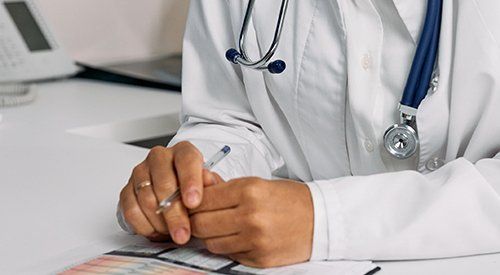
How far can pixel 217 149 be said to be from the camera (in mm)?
1233

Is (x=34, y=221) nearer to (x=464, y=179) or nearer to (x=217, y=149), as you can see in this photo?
(x=217, y=149)

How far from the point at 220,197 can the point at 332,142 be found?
1.23 ft

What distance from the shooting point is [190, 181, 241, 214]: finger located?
0.93 metres

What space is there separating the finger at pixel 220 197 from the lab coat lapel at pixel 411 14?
364 mm

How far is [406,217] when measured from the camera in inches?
37.2

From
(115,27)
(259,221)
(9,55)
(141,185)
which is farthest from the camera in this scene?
(115,27)

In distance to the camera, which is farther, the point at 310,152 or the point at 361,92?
the point at 310,152

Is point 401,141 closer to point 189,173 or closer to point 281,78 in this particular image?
point 281,78

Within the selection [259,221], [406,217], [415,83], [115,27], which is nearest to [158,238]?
[259,221]

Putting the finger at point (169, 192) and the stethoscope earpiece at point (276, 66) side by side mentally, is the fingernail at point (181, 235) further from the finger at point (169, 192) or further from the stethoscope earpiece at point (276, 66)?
the stethoscope earpiece at point (276, 66)

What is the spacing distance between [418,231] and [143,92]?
125 cm

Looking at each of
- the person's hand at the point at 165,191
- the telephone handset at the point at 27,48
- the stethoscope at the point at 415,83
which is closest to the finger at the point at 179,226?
the person's hand at the point at 165,191

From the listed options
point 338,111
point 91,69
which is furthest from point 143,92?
point 338,111

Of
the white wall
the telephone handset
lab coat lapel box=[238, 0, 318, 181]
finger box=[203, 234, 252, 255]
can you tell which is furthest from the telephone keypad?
finger box=[203, 234, 252, 255]
